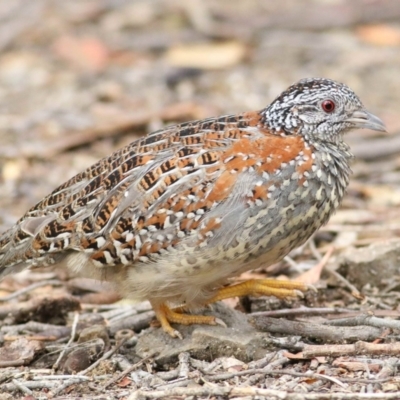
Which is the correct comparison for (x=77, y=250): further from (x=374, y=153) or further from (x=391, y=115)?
(x=391, y=115)

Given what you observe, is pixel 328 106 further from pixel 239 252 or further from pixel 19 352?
pixel 19 352

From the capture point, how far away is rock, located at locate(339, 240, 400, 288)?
6746mm

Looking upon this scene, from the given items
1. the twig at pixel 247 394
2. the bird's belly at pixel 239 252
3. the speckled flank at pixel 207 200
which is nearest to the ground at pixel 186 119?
the twig at pixel 247 394

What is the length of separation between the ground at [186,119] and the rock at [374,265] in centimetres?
1

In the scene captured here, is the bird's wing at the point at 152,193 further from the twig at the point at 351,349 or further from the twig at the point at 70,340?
the twig at the point at 351,349

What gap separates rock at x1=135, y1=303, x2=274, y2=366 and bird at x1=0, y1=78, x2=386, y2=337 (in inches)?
3.6

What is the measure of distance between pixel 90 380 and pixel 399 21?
856cm

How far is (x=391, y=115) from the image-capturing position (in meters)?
10.3

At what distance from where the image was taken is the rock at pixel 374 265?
6.75 metres

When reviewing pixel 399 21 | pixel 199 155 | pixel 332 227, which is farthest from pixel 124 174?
pixel 399 21

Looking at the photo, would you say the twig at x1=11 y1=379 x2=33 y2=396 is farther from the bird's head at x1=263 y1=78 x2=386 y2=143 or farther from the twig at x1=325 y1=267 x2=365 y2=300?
the twig at x1=325 y1=267 x2=365 y2=300

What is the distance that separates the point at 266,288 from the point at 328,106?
1.33 m

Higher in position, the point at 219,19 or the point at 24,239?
the point at 219,19

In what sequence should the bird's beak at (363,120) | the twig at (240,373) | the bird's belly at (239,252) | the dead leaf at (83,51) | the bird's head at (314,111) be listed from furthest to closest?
the dead leaf at (83,51), the bird's beak at (363,120), the bird's head at (314,111), the bird's belly at (239,252), the twig at (240,373)
